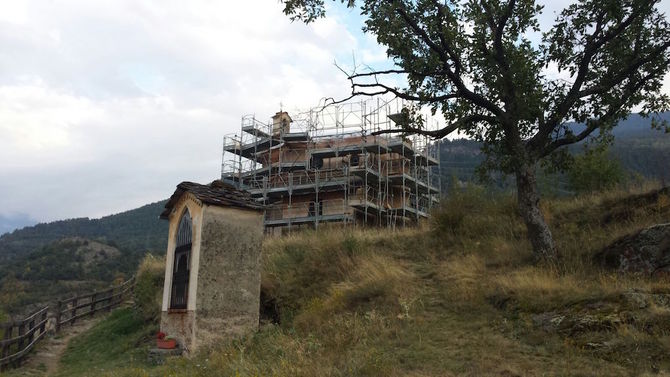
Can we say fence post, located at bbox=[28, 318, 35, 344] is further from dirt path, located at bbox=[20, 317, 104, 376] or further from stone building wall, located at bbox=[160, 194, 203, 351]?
stone building wall, located at bbox=[160, 194, 203, 351]

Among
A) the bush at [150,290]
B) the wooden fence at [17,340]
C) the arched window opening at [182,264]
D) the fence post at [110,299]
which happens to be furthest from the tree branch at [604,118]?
the fence post at [110,299]

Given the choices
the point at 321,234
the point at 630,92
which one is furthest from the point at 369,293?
the point at 630,92

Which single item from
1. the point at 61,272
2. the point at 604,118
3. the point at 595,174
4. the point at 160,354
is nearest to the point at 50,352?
the point at 160,354

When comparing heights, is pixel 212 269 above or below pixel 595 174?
below

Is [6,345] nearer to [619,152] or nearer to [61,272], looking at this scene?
[61,272]

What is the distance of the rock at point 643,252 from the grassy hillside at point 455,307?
0.37 meters

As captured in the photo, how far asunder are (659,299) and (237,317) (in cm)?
964

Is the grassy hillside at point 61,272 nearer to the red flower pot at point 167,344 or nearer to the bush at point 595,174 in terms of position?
the red flower pot at point 167,344

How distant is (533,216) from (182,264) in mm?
9568

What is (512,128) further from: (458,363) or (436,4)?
(458,363)

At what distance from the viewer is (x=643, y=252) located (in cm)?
952

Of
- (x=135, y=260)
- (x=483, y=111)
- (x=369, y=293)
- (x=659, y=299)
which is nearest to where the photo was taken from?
(x=659, y=299)

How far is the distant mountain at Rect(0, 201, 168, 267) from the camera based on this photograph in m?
94.1

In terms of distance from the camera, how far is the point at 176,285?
1368 centimetres
